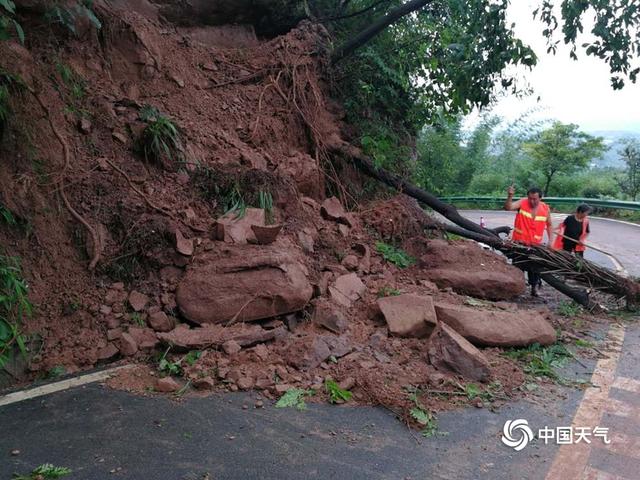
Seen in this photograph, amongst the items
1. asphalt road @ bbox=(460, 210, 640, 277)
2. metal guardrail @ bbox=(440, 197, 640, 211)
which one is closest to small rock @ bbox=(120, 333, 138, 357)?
asphalt road @ bbox=(460, 210, 640, 277)

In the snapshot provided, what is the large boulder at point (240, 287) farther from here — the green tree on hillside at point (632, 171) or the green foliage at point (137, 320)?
the green tree on hillside at point (632, 171)

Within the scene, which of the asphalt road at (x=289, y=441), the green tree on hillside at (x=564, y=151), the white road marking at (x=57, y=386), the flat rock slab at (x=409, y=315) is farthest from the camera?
the green tree on hillside at (x=564, y=151)

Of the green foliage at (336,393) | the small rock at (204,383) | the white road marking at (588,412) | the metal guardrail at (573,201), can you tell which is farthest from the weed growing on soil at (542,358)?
the metal guardrail at (573,201)

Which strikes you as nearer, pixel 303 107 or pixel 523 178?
pixel 303 107

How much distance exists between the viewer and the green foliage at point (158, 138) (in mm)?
5539

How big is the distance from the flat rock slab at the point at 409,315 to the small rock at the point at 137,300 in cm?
224

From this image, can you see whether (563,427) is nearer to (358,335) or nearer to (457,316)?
(457,316)

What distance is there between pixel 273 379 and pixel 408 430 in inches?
44.0

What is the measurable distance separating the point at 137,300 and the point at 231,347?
106 cm

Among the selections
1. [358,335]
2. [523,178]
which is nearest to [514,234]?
[358,335]

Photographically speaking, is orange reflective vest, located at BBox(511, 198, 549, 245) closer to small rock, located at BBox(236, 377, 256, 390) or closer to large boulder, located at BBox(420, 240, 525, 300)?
large boulder, located at BBox(420, 240, 525, 300)

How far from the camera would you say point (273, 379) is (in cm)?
400

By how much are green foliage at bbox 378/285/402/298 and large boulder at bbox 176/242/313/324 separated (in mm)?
1011

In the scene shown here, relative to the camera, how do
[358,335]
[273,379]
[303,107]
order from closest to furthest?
[273,379] < [358,335] < [303,107]
